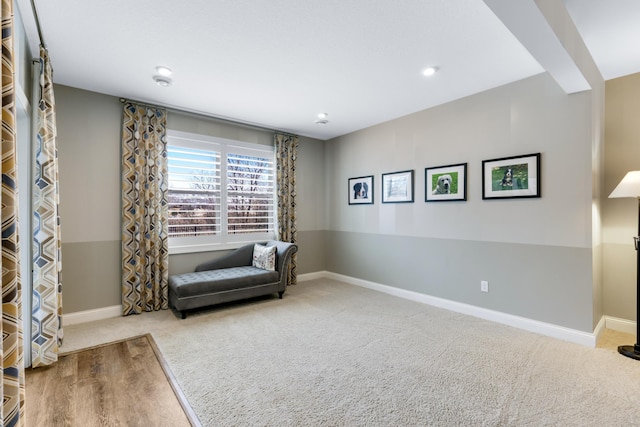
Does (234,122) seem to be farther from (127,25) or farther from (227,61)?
(127,25)

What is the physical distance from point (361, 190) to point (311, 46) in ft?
9.15

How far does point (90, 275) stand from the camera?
3490 millimetres

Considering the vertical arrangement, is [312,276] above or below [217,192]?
below

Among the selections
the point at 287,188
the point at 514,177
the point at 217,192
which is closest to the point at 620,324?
the point at 514,177

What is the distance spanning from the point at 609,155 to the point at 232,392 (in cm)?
427

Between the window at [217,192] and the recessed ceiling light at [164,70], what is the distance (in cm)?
118

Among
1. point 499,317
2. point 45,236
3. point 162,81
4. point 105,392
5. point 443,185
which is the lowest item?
point 105,392

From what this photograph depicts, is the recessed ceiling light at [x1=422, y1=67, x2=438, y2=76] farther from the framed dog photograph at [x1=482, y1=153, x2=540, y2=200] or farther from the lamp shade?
the lamp shade

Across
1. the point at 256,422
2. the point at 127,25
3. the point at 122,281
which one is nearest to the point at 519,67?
the point at 127,25

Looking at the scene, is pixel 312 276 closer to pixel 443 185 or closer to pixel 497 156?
pixel 443 185

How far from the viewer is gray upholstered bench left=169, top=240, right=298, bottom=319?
354cm

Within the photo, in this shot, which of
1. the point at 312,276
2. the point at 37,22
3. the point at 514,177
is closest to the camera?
the point at 37,22

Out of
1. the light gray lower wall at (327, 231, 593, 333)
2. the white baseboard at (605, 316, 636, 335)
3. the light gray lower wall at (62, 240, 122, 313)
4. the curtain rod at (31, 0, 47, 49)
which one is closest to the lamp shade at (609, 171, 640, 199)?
the light gray lower wall at (327, 231, 593, 333)

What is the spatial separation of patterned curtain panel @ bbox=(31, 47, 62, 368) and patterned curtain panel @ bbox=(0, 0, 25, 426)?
1.82m
